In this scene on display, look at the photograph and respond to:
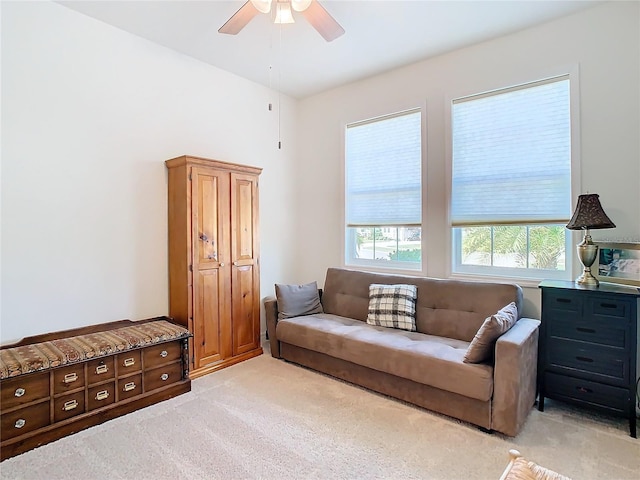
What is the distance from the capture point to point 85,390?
2.37 metres

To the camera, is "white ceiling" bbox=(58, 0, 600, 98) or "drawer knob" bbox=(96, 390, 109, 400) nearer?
"drawer knob" bbox=(96, 390, 109, 400)

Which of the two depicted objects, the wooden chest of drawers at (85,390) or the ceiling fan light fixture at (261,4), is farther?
the ceiling fan light fixture at (261,4)

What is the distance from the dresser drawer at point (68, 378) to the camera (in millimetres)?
2246

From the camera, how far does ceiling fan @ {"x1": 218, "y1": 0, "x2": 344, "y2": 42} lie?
2.23 m

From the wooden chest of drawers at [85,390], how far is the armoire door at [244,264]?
0.75 meters

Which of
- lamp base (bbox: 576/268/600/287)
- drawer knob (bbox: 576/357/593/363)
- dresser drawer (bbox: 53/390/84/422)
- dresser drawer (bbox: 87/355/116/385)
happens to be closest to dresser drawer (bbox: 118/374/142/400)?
dresser drawer (bbox: 87/355/116/385)

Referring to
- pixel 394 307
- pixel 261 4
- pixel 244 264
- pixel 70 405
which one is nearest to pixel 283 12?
pixel 261 4

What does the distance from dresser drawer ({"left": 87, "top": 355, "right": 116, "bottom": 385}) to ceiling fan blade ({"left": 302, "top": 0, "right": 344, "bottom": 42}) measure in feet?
8.90

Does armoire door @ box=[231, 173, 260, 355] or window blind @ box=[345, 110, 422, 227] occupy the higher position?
window blind @ box=[345, 110, 422, 227]

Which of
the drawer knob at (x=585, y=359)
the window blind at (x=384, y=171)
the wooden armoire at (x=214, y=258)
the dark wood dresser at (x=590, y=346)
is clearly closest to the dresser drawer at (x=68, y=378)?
the wooden armoire at (x=214, y=258)

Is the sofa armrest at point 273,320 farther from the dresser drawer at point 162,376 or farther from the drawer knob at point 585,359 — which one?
the drawer knob at point 585,359

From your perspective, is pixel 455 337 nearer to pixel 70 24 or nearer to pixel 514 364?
pixel 514 364

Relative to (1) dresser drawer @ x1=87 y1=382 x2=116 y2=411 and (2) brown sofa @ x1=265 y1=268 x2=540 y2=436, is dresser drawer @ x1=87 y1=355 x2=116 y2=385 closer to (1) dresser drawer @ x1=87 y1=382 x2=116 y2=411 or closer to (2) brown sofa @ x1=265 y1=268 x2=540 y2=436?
(1) dresser drawer @ x1=87 y1=382 x2=116 y2=411

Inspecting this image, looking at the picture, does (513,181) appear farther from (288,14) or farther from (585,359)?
(288,14)
